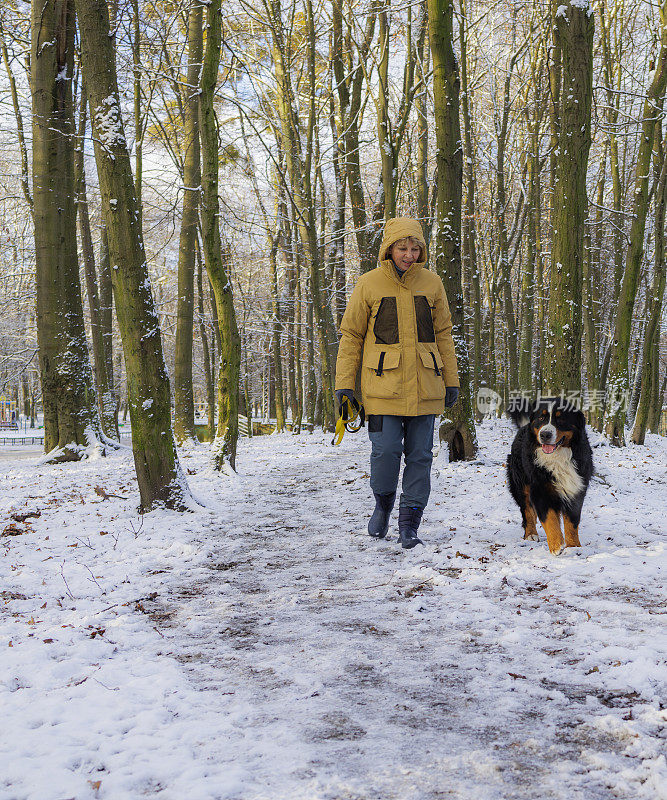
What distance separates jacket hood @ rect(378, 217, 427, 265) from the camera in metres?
4.84

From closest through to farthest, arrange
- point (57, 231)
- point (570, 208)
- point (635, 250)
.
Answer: point (570, 208) < point (57, 231) < point (635, 250)

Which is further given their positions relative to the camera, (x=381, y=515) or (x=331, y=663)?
(x=381, y=515)

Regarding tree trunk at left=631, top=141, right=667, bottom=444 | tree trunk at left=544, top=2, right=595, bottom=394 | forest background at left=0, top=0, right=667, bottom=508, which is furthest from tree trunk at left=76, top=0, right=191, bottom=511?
tree trunk at left=631, top=141, right=667, bottom=444

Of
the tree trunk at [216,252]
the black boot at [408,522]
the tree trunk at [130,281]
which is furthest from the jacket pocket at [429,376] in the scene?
the tree trunk at [216,252]

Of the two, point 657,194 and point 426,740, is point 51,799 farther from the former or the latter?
point 657,194

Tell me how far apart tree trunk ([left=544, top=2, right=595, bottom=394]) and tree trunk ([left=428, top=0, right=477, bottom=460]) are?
1738 millimetres

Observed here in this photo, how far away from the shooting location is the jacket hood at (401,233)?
4.84m

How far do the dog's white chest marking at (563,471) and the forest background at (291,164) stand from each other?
10.8 feet

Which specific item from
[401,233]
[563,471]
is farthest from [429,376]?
[563,471]

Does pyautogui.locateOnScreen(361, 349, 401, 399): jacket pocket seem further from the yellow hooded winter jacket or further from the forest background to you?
the forest background

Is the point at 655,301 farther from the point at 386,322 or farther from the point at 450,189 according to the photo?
the point at 386,322

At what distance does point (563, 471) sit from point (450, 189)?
20.5 feet

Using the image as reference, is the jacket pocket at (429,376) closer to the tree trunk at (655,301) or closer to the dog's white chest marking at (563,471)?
the dog's white chest marking at (563,471)

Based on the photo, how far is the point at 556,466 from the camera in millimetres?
4707
